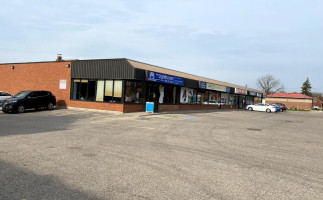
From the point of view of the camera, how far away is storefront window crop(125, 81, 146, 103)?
69.7 feet

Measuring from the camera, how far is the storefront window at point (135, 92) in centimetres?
2123

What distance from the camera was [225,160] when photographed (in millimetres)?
7156

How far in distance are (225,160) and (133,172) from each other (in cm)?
281

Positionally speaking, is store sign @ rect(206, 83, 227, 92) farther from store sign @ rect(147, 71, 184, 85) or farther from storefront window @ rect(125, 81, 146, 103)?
storefront window @ rect(125, 81, 146, 103)

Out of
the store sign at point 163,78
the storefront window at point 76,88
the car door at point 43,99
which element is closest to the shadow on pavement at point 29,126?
the car door at point 43,99

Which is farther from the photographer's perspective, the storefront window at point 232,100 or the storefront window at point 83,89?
the storefront window at point 232,100

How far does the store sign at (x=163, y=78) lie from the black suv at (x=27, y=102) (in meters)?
9.00

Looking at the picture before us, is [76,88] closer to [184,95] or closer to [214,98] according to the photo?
[184,95]

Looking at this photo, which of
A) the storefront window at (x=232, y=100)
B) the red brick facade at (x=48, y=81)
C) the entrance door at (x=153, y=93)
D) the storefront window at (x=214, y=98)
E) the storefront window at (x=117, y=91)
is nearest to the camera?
the storefront window at (x=117, y=91)

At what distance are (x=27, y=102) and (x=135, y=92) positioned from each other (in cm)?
852

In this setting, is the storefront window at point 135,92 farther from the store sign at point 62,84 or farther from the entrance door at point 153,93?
the store sign at point 62,84

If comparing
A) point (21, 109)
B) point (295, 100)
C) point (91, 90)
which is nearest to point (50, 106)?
point (21, 109)

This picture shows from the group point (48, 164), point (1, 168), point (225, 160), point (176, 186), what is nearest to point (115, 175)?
point (176, 186)

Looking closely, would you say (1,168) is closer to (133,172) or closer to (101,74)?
(133,172)
